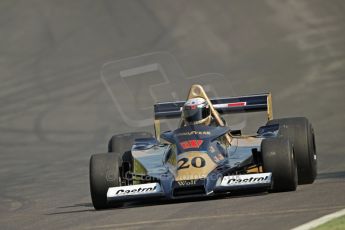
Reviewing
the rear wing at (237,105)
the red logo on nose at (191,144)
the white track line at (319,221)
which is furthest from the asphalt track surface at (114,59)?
the white track line at (319,221)

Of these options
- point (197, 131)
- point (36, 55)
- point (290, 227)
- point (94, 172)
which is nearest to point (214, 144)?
point (197, 131)

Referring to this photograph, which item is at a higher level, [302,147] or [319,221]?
[319,221]

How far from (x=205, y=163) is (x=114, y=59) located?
55.1ft

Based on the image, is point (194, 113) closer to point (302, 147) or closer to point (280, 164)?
point (302, 147)

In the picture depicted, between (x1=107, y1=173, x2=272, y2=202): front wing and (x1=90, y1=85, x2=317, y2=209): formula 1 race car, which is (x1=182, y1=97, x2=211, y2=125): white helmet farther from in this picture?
(x1=107, y1=173, x2=272, y2=202): front wing

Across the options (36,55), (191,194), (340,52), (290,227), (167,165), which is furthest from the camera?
(36,55)

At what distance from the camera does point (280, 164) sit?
1586cm

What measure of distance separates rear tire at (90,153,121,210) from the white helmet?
4.76 feet

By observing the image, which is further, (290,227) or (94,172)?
(94,172)

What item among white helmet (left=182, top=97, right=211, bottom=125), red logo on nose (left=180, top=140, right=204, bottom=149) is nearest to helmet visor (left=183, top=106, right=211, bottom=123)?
white helmet (left=182, top=97, right=211, bottom=125)

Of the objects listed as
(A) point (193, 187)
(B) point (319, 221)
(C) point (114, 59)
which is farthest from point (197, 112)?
(C) point (114, 59)

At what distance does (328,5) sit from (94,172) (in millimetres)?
19263

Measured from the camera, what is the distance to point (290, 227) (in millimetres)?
11680

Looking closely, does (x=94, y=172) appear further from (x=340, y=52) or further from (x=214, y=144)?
(x=340, y=52)
